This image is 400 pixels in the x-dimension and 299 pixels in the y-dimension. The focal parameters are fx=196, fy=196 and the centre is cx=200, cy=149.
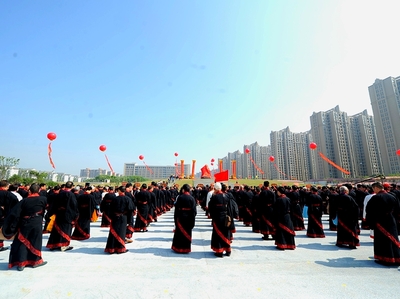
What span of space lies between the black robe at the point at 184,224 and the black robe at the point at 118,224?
1.36m

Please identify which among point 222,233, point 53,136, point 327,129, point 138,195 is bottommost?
point 222,233

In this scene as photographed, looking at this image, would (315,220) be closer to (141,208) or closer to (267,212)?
(267,212)

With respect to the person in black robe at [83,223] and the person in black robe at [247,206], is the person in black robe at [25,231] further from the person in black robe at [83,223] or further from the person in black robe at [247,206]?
the person in black robe at [247,206]

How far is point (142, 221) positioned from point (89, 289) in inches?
185

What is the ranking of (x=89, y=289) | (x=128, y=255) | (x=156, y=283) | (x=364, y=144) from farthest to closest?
1. (x=364, y=144)
2. (x=128, y=255)
3. (x=156, y=283)
4. (x=89, y=289)

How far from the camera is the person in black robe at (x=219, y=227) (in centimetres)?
495

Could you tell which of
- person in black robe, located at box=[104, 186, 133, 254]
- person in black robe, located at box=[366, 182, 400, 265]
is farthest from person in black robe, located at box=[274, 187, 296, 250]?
person in black robe, located at box=[104, 186, 133, 254]

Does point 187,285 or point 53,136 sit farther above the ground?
point 53,136

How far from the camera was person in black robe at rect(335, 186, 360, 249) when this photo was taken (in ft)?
18.6

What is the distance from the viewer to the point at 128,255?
4.94m

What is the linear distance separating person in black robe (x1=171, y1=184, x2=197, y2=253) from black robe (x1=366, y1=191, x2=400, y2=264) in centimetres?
428

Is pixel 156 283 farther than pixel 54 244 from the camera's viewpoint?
No

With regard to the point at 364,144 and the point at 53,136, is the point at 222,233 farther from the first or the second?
the point at 364,144

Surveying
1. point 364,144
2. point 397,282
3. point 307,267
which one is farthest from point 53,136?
point 364,144
